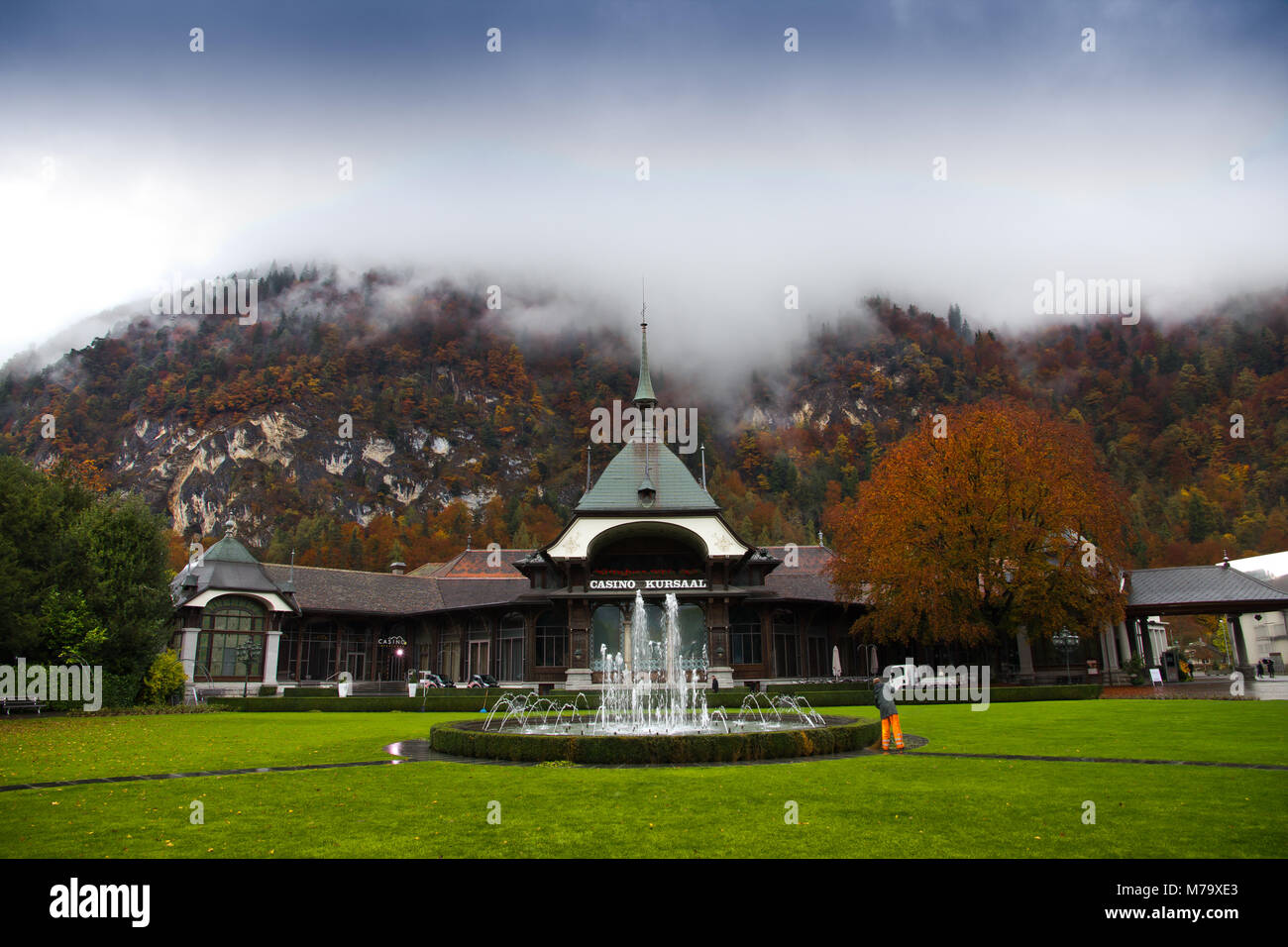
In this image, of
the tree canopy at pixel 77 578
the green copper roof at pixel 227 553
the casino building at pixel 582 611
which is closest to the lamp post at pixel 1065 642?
the casino building at pixel 582 611

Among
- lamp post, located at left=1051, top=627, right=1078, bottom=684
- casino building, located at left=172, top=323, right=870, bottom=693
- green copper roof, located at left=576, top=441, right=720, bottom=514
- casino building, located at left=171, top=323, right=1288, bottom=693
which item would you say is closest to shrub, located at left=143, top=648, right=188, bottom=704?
casino building, located at left=172, top=323, right=870, bottom=693

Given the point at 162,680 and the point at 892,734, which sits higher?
the point at 892,734

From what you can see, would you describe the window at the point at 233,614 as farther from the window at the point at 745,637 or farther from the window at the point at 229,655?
the window at the point at 745,637

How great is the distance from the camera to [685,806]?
10000 millimetres

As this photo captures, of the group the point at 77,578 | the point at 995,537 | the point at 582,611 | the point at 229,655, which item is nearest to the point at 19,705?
the point at 77,578

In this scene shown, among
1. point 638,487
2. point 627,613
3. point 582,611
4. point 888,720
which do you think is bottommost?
point 888,720

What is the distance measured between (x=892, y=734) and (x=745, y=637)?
1167 inches

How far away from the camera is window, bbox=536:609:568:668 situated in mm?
44906

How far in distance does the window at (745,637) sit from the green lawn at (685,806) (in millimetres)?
27557

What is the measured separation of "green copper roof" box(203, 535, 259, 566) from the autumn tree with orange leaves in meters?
36.1

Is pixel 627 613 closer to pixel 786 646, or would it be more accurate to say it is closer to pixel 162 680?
pixel 786 646

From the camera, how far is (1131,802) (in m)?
9.57

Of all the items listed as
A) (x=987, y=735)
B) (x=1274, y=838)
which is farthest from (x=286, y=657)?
(x=1274, y=838)
